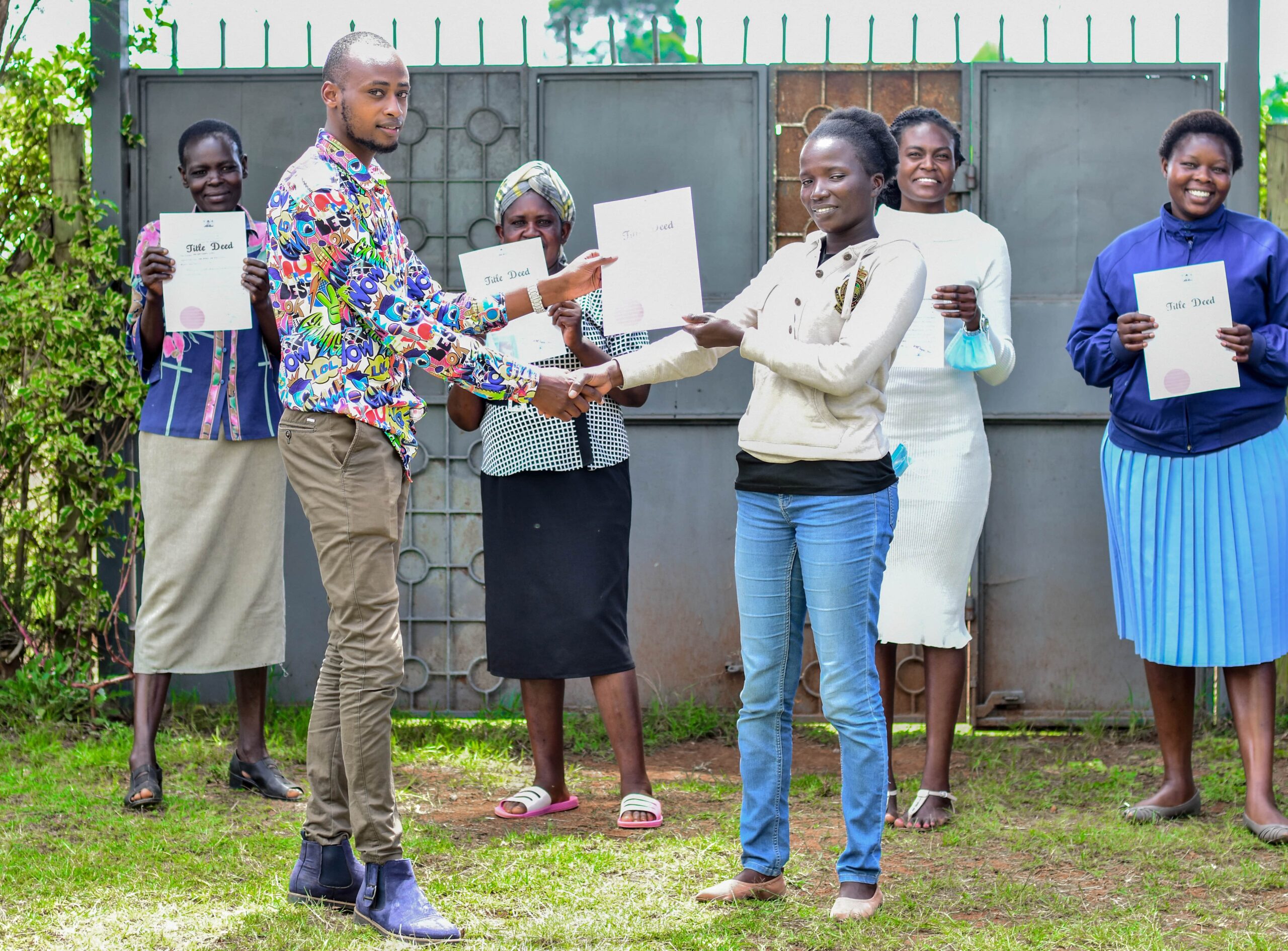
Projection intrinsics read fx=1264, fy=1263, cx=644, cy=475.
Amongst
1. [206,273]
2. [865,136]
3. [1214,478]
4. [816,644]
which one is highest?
[865,136]

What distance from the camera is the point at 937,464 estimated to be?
4191 millimetres

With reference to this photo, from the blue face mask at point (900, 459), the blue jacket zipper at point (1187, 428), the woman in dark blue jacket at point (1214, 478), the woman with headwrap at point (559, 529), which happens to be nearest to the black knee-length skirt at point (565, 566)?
the woman with headwrap at point (559, 529)

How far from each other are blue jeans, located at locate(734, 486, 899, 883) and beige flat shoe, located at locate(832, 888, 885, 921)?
5 centimetres

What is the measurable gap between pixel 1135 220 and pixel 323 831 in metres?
4.03

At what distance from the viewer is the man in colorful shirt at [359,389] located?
3086 mm

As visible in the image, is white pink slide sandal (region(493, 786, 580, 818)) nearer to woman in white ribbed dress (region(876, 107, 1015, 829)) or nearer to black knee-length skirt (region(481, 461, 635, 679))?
black knee-length skirt (region(481, 461, 635, 679))

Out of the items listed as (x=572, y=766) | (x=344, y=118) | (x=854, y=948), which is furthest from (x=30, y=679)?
(x=854, y=948)

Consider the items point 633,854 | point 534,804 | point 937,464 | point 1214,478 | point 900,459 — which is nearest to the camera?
point 900,459

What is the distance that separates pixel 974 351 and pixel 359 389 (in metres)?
2.01

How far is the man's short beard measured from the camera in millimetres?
3148

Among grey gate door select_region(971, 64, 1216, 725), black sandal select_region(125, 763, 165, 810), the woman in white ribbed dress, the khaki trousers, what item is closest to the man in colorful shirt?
the khaki trousers

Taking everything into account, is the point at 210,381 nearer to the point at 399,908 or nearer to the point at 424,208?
the point at 424,208

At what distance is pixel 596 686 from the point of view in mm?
4297

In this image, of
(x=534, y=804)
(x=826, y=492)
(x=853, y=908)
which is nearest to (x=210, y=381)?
(x=534, y=804)
